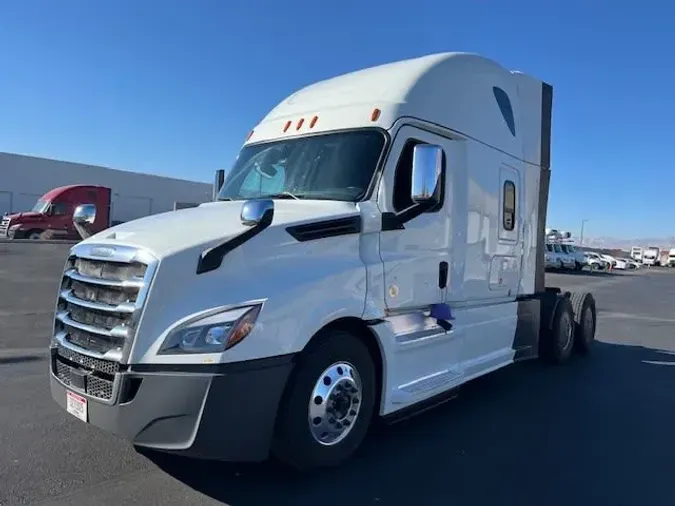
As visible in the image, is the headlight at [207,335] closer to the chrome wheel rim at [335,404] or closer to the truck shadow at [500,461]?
the chrome wheel rim at [335,404]

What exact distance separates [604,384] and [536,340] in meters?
0.94

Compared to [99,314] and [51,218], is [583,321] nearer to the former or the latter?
[99,314]

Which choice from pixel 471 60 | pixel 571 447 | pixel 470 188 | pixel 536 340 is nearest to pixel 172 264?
pixel 470 188

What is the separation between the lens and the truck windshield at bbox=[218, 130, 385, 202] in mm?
4477

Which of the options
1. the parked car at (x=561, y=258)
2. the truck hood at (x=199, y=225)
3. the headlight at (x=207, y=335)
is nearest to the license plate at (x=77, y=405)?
the headlight at (x=207, y=335)

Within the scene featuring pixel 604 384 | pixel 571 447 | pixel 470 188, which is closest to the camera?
pixel 571 447

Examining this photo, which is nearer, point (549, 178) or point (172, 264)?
point (172, 264)

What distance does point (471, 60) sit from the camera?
19.4 ft

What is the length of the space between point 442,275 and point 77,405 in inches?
122

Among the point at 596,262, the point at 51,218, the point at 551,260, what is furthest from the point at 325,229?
the point at 596,262

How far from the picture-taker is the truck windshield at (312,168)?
4.48 meters

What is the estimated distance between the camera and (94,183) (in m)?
48.0

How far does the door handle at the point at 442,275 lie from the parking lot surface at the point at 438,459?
4.22 feet

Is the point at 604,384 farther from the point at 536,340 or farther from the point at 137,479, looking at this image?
the point at 137,479
